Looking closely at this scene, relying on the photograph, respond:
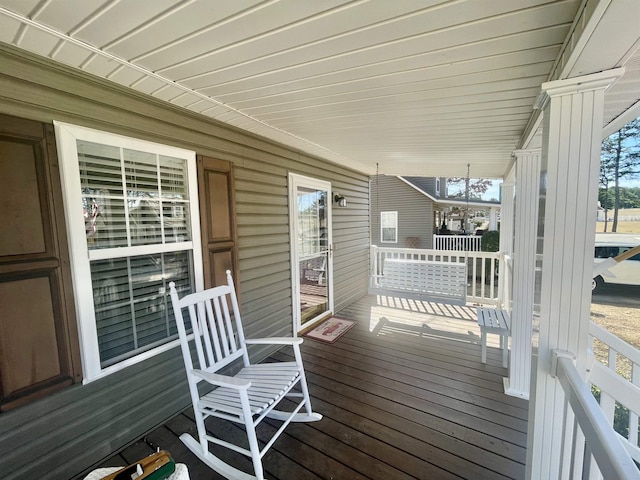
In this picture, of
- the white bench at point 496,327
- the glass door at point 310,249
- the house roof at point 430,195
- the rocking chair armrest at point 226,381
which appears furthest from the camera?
the house roof at point 430,195

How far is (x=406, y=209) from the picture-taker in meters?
10.8

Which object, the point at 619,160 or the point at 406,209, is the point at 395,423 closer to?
the point at 619,160

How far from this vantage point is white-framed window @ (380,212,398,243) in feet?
36.4

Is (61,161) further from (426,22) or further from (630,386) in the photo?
(630,386)

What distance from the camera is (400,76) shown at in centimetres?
163

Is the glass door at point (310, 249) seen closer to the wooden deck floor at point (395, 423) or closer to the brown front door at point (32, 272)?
the wooden deck floor at point (395, 423)

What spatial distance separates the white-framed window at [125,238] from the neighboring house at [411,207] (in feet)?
27.7

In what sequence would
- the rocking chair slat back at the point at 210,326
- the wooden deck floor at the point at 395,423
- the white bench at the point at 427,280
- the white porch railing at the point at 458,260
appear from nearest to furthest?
the wooden deck floor at the point at 395,423 < the rocking chair slat back at the point at 210,326 < the white bench at the point at 427,280 < the white porch railing at the point at 458,260

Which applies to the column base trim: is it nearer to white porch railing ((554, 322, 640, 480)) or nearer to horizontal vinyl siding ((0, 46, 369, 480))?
white porch railing ((554, 322, 640, 480))

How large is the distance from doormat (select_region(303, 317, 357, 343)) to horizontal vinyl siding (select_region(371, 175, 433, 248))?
6681 millimetres

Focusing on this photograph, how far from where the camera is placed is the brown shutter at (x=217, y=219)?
238 cm

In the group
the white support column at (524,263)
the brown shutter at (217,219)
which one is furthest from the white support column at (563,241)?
the brown shutter at (217,219)

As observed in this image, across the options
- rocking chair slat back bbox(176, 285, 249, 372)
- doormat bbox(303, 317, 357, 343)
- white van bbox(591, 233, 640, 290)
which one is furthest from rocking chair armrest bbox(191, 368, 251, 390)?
white van bbox(591, 233, 640, 290)

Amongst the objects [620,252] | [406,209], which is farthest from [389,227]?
[620,252]
